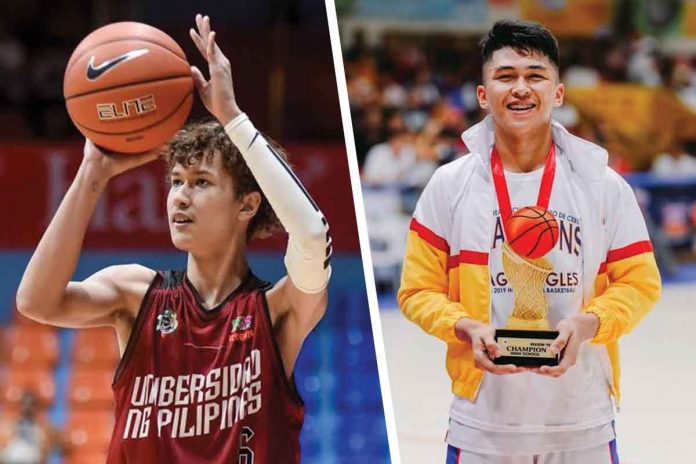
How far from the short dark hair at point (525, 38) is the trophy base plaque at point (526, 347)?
61 cm

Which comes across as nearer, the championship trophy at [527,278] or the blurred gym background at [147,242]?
the championship trophy at [527,278]

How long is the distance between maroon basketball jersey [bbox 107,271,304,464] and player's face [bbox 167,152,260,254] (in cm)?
16

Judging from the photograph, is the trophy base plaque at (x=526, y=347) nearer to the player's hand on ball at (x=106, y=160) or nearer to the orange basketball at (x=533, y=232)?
the orange basketball at (x=533, y=232)

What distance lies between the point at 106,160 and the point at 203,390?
1.88ft

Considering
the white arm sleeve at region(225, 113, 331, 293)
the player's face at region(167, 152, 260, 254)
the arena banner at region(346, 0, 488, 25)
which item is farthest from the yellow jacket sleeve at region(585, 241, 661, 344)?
the arena banner at region(346, 0, 488, 25)

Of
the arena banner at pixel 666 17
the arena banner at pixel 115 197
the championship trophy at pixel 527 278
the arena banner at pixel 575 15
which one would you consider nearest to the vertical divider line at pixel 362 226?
the championship trophy at pixel 527 278

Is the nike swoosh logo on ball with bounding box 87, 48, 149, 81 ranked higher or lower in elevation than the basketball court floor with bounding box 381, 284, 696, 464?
higher

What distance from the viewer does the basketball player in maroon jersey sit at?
241 centimetres

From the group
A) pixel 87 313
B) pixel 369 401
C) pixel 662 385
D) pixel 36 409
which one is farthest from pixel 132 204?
pixel 87 313

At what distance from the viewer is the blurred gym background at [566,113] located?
6.11 m

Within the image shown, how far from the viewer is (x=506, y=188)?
2.37 meters

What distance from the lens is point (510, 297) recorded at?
2.34 m

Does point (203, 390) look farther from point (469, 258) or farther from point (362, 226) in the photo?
point (469, 258)

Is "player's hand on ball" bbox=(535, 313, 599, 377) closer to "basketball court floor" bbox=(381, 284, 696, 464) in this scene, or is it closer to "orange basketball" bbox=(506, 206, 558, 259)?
"orange basketball" bbox=(506, 206, 558, 259)
